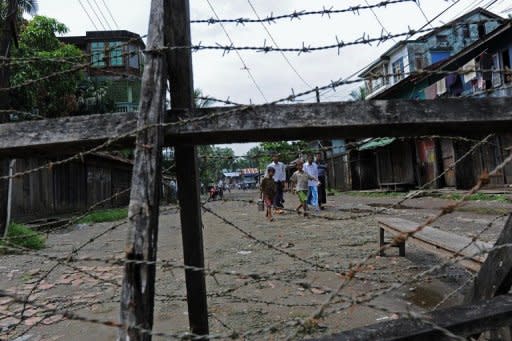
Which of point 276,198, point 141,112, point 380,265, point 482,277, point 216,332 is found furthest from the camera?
point 276,198

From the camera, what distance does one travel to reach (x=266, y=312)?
3604 mm

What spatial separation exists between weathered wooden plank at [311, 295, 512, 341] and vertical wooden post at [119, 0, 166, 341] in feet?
1.87

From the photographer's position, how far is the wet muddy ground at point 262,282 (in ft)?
6.23

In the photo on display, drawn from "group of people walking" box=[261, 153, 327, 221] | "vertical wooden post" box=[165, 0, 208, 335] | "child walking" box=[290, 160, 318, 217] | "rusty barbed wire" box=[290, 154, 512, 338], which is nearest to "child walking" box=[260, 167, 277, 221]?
"group of people walking" box=[261, 153, 327, 221]

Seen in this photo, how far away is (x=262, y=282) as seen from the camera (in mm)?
4398

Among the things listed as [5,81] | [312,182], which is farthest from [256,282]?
[312,182]

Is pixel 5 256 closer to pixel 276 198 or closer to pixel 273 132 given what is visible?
pixel 276 198

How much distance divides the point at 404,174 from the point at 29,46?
56.1 feet

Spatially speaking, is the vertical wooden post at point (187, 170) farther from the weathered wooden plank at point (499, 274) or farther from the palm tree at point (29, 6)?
the palm tree at point (29, 6)

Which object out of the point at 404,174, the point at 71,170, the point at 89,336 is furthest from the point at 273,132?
the point at 404,174

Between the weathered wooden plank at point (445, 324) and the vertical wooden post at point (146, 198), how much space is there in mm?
570

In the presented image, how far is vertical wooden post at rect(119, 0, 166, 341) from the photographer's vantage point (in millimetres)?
1219

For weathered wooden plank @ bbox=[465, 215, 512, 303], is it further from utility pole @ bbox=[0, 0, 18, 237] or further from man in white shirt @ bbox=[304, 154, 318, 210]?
man in white shirt @ bbox=[304, 154, 318, 210]

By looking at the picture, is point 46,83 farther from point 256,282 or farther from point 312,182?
point 256,282
